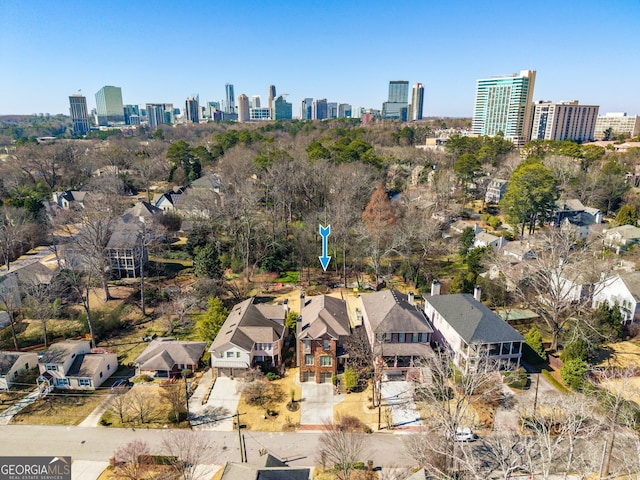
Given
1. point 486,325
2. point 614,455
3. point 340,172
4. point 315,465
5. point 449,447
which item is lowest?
point 315,465

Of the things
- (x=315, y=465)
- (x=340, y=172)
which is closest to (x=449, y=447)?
(x=315, y=465)

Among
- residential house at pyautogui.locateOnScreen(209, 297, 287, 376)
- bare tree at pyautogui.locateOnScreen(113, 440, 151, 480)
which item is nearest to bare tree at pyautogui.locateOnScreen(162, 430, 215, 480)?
bare tree at pyautogui.locateOnScreen(113, 440, 151, 480)

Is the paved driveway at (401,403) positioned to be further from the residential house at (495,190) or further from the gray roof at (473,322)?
the residential house at (495,190)

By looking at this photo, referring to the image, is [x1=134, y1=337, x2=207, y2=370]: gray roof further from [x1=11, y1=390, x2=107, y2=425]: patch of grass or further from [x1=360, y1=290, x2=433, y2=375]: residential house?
[x1=360, y1=290, x2=433, y2=375]: residential house

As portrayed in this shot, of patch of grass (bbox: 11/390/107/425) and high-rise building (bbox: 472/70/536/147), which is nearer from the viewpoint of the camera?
patch of grass (bbox: 11/390/107/425)

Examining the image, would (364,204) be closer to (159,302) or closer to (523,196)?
(523,196)
